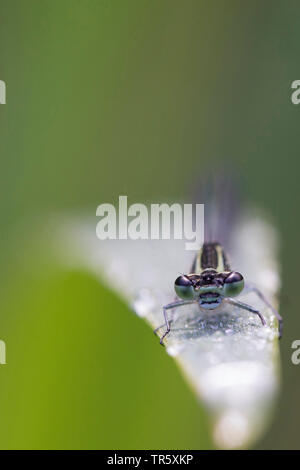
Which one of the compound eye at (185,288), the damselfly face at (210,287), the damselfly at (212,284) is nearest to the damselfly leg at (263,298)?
the damselfly at (212,284)

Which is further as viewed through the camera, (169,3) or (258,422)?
(169,3)

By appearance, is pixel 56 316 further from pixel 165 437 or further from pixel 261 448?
pixel 261 448

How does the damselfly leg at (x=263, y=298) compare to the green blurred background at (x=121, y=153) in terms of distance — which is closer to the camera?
the green blurred background at (x=121, y=153)

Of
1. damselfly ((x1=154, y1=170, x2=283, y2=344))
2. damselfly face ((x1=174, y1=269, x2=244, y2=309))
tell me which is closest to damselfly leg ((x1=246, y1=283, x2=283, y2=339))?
damselfly ((x1=154, y1=170, x2=283, y2=344))

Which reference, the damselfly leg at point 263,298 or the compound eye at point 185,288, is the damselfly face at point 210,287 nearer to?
the compound eye at point 185,288
